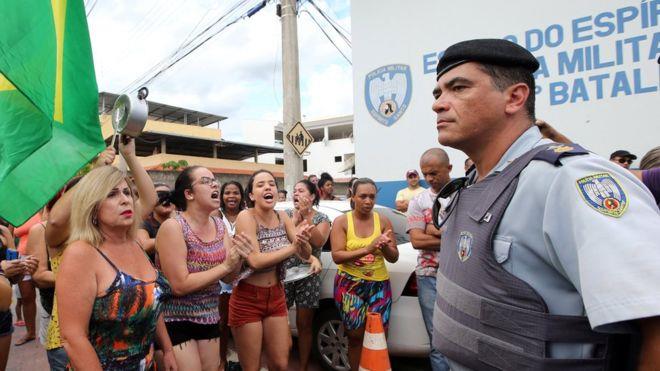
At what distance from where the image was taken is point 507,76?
1.32 m

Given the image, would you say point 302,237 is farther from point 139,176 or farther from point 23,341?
point 23,341

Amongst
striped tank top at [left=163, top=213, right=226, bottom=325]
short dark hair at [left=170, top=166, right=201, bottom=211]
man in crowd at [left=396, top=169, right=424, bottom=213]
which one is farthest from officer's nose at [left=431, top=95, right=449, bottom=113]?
man in crowd at [left=396, top=169, right=424, bottom=213]

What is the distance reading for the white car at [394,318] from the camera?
3.55 meters

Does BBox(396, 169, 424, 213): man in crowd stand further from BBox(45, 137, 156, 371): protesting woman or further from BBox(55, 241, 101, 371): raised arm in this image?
BBox(55, 241, 101, 371): raised arm

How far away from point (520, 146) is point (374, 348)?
8.33ft

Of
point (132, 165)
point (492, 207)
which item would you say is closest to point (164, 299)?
point (132, 165)

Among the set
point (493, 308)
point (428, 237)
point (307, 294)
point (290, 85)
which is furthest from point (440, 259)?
point (290, 85)

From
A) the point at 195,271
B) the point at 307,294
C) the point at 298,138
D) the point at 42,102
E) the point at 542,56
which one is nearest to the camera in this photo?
the point at 42,102

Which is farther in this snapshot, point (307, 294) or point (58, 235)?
point (307, 294)

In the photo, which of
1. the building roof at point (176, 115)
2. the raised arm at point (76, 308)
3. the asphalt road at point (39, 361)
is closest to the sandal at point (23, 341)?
the asphalt road at point (39, 361)

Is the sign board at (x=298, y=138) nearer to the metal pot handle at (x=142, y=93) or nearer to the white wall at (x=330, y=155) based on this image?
the metal pot handle at (x=142, y=93)

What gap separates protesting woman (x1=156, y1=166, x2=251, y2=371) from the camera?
2678 millimetres

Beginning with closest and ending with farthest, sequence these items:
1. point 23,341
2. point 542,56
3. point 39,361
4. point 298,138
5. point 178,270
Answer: point 178,270
point 39,361
point 23,341
point 542,56
point 298,138

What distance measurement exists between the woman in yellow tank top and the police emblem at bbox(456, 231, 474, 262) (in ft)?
6.87
